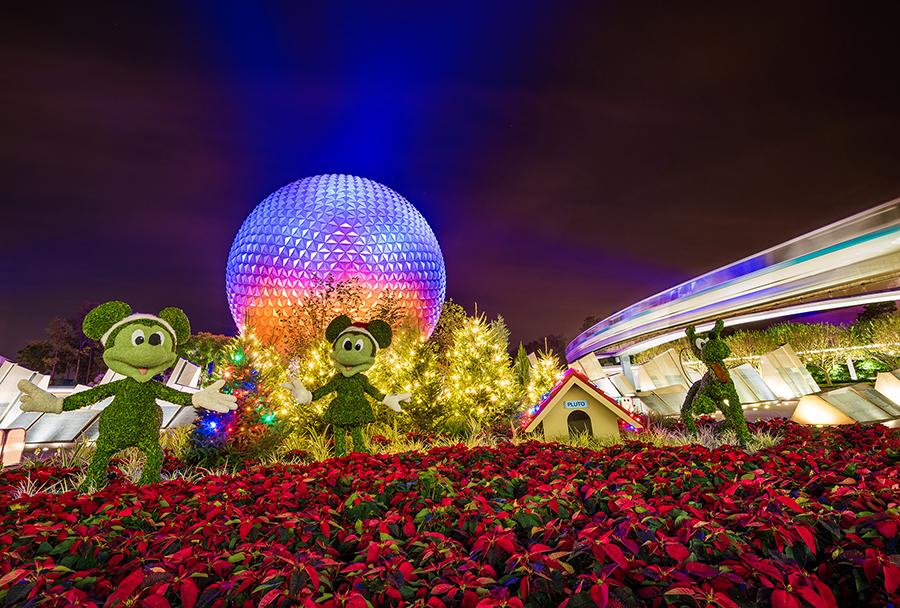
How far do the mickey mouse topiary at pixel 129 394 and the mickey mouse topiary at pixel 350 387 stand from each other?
4.57 ft

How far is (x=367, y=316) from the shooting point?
1277 centimetres

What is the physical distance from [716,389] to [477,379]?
12.3ft

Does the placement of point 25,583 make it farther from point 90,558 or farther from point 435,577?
point 435,577

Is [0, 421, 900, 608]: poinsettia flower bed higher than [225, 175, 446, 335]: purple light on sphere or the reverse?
the reverse

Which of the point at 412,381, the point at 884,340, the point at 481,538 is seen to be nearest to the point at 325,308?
the point at 412,381

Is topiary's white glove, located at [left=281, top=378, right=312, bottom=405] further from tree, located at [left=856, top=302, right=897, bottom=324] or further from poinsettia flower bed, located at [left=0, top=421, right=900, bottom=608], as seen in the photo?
tree, located at [left=856, top=302, right=897, bottom=324]

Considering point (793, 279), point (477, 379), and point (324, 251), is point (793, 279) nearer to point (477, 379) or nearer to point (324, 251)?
point (477, 379)

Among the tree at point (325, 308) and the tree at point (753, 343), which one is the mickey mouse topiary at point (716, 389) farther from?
the tree at point (753, 343)

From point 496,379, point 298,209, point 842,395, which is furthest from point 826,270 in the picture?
point 298,209

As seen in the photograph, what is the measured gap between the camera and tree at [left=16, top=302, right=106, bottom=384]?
23281 millimetres

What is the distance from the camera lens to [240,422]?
5.27 metres

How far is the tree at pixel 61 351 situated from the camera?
23281 millimetres

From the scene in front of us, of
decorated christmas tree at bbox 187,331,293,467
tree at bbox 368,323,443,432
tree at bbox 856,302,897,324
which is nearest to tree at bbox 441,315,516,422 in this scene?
tree at bbox 368,323,443,432

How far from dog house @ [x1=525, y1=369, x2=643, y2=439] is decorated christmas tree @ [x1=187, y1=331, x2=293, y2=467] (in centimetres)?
365
